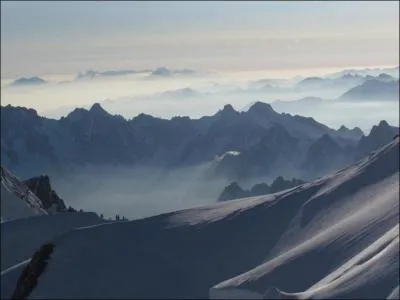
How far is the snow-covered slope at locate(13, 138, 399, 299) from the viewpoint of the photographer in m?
74.1

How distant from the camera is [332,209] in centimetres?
9662

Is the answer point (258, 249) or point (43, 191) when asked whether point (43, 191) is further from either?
point (258, 249)

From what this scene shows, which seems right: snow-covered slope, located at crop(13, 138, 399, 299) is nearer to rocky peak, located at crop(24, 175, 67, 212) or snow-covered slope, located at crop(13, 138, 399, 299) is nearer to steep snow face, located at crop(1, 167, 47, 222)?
steep snow face, located at crop(1, 167, 47, 222)

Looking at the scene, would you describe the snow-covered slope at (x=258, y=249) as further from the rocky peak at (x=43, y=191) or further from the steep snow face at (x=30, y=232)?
the rocky peak at (x=43, y=191)

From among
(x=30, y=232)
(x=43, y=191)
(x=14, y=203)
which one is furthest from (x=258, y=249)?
(x=43, y=191)

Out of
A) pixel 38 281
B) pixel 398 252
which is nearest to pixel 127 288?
pixel 38 281

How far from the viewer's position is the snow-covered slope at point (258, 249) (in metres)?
74.1

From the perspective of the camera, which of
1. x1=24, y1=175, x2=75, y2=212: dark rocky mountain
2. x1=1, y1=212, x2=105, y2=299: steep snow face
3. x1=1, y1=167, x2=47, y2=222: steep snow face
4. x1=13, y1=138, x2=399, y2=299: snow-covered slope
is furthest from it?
x1=24, y1=175, x2=75, y2=212: dark rocky mountain

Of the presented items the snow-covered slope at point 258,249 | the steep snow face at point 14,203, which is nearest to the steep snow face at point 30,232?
the snow-covered slope at point 258,249

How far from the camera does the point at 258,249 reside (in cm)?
9194

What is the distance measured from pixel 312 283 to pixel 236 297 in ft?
22.3

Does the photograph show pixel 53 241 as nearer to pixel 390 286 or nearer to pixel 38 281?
pixel 38 281

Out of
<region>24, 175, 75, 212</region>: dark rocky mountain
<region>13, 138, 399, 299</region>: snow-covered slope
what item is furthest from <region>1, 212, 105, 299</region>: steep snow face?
<region>24, 175, 75, 212</region>: dark rocky mountain

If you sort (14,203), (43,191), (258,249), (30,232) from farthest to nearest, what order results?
(43,191) < (14,203) < (30,232) < (258,249)
